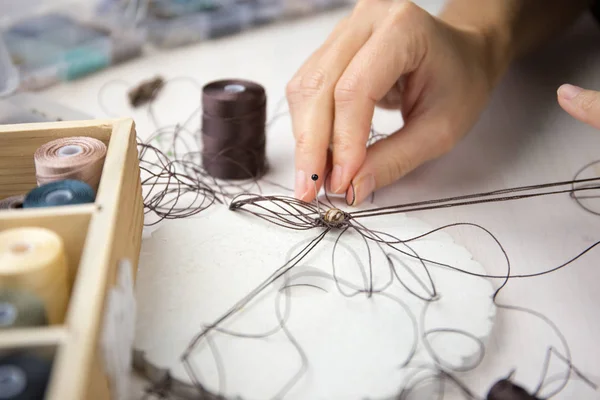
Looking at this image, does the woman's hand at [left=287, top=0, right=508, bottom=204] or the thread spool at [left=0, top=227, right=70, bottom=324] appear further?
the woman's hand at [left=287, top=0, right=508, bottom=204]

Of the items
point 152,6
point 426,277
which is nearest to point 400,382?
point 426,277

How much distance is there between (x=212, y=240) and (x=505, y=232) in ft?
1.40

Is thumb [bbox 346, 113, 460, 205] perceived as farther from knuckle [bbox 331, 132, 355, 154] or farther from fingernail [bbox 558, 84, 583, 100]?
fingernail [bbox 558, 84, 583, 100]

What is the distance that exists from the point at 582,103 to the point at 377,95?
0.28 m

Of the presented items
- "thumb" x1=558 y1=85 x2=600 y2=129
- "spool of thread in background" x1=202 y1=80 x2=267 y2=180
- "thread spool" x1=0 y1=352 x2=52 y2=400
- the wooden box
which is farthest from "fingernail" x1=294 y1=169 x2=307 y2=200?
"thread spool" x1=0 y1=352 x2=52 y2=400

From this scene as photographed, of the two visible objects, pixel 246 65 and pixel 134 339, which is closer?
pixel 134 339

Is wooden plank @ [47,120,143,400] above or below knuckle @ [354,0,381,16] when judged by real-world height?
below

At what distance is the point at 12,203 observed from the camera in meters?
0.68

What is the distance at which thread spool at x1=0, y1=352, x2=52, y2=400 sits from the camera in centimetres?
48

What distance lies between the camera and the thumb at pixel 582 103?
0.75 meters

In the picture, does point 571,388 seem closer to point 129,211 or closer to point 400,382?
point 400,382

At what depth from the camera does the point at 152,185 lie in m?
0.93

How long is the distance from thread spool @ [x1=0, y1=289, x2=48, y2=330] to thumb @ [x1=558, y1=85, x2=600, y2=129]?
2.15 ft

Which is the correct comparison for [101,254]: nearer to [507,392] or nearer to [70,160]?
[70,160]
